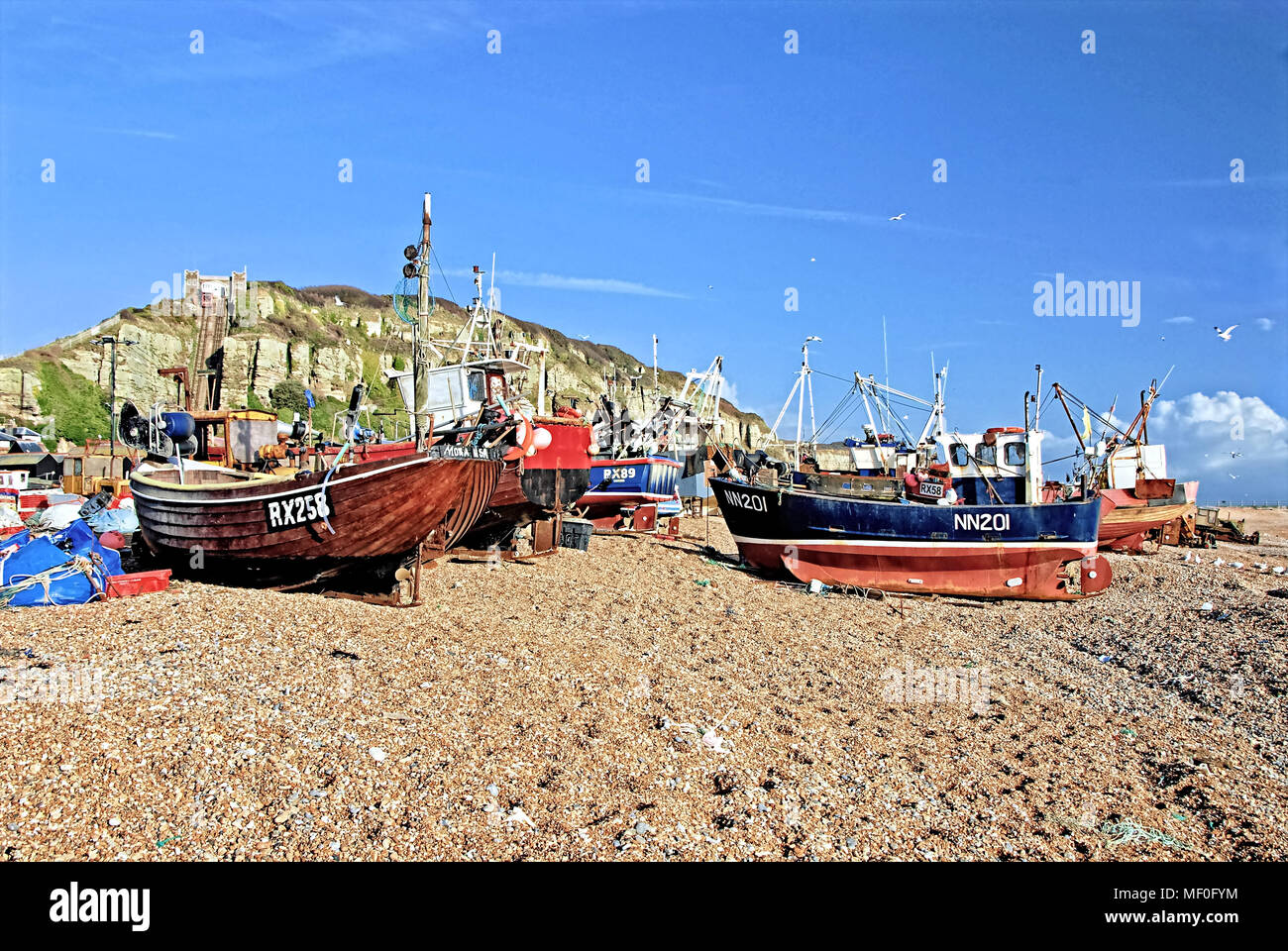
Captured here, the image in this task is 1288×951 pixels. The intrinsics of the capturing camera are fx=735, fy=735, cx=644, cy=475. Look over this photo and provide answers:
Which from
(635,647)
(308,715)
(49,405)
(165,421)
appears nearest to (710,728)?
(635,647)

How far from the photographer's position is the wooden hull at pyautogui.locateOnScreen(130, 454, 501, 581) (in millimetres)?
11039

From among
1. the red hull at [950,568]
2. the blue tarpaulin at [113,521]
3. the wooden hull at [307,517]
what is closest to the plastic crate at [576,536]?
the red hull at [950,568]

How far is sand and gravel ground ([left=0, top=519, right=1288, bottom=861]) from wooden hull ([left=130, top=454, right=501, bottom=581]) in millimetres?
865

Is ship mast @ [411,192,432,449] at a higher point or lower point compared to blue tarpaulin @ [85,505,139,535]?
higher

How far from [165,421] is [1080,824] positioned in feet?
49.4

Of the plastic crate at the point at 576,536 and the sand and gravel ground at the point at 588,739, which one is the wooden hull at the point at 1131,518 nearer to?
the sand and gravel ground at the point at 588,739

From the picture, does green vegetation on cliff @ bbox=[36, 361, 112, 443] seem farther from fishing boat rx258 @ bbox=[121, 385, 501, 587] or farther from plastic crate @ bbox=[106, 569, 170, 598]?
plastic crate @ bbox=[106, 569, 170, 598]

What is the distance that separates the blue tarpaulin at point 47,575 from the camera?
9008mm

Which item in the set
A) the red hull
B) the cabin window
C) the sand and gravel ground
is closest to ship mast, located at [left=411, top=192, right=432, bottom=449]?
A: the cabin window

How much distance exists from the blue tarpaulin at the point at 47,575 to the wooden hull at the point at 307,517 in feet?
5.46

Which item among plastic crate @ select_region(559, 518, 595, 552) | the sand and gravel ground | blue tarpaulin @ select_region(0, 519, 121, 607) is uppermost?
blue tarpaulin @ select_region(0, 519, 121, 607)

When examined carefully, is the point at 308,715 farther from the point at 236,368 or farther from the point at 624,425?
the point at 236,368
